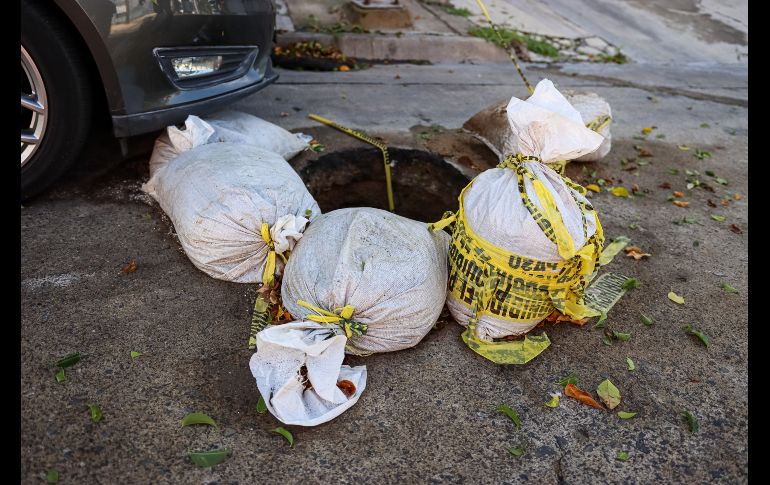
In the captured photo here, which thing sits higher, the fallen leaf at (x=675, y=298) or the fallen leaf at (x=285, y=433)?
the fallen leaf at (x=285, y=433)

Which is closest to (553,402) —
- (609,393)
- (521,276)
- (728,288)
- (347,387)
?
(609,393)

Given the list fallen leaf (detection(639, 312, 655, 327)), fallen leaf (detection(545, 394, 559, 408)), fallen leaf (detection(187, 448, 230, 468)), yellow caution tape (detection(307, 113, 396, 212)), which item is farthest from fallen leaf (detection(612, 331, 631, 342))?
yellow caution tape (detection(307, 113, 396, 212))

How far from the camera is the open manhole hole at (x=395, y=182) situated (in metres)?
3.76

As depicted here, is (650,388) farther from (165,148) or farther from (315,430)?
(165,148)

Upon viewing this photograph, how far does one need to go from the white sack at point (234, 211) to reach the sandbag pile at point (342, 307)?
0.62 ft

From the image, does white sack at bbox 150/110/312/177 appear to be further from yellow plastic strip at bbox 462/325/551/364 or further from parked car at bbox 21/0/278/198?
yellow plastic strip at bbox 462/325/551/364

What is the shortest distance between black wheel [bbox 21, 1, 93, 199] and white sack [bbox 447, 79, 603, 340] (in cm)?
192

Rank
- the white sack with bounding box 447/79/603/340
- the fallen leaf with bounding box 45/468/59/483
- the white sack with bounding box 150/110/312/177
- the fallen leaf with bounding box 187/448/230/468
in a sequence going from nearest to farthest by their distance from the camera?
the fallen leaf with bounding box 45/468/59/483 → the fallen leaf with bounding box 187/448/230/468 → the white sack with bounding box 447/79/603/340 → the white sack with bounding box 150/110/312/177

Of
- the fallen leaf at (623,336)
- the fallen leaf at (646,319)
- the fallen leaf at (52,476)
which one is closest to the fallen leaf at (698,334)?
the fallen leaf at (646,319)

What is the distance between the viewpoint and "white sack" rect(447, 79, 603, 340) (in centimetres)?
226

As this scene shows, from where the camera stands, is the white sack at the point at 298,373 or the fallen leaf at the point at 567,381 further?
the fallen leaf at the point at 567,381

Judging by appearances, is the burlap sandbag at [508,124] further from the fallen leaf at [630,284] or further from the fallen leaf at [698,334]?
the fallen leaf at [698,334]

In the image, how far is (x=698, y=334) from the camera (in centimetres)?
259

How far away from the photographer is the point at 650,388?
230cm
